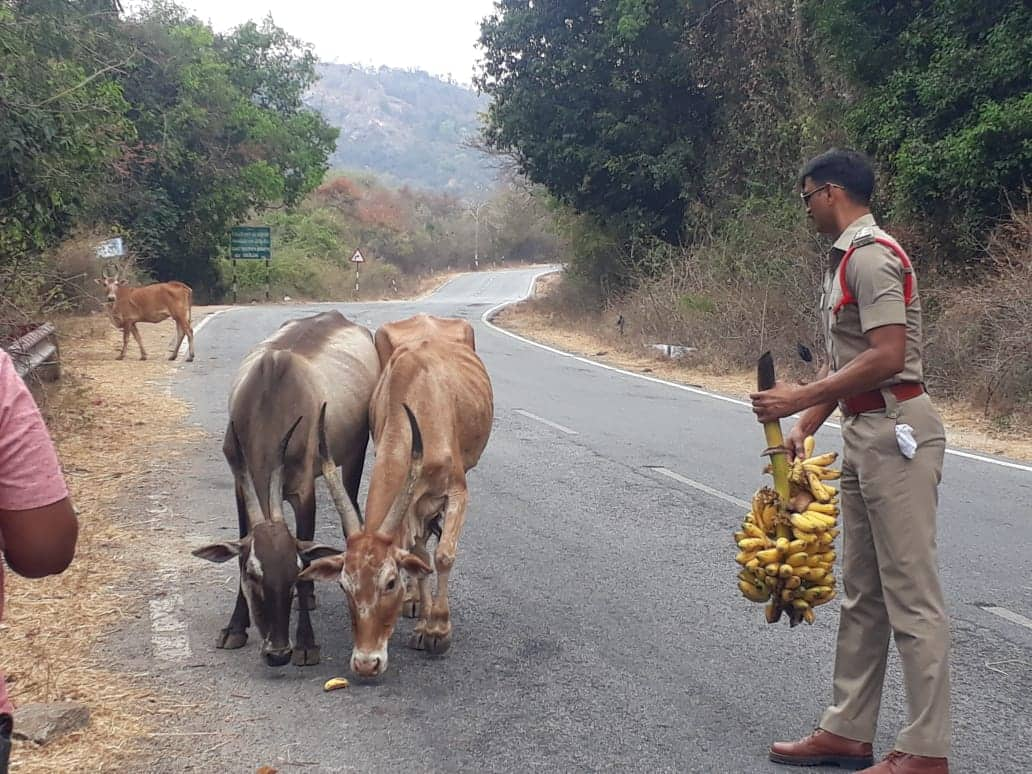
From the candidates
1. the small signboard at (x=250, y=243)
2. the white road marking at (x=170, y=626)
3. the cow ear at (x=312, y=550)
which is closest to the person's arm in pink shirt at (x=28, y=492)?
the cow ear at (x=312, y=550)

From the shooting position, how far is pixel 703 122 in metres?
27.4

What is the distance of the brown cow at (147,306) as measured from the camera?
65.9 ft

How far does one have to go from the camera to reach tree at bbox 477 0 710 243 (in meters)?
26.7

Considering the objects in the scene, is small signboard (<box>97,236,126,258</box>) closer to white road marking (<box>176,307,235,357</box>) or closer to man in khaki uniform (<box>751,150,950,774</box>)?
white road marking (<box>176,307,235,357</box>)

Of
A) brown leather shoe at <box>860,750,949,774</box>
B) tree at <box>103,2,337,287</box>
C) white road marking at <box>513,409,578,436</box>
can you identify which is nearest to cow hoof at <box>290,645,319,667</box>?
brown leather shoe at <box>860,750,949,774</box>

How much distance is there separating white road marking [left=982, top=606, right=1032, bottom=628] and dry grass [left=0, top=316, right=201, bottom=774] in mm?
4404

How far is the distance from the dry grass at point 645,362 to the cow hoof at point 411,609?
25.1 feet

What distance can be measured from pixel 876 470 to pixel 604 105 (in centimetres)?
2450

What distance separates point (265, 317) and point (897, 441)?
28233 mm

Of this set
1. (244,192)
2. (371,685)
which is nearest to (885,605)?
(371,685)

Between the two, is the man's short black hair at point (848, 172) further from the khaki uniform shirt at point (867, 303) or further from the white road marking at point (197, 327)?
the white road marking at point (197, 327)

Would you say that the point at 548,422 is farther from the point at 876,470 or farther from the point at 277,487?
the point at 876,470

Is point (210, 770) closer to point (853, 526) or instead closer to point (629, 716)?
point (629, 716)

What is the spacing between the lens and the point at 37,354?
1284cm
